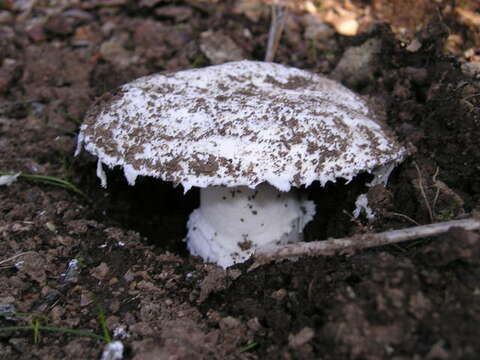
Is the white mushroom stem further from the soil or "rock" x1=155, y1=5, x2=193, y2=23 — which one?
"rock" x1=155, y1=5, x2=193, y2=23

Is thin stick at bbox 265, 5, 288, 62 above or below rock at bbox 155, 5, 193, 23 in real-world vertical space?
above

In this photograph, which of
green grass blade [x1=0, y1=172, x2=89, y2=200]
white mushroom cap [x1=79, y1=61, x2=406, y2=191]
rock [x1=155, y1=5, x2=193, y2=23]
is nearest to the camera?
white mushroom cap [x1=79, y1=61, x2=406, y2=191]

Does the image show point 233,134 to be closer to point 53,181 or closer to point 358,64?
point 53,181

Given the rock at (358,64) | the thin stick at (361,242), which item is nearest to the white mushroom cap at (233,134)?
the thin stick at (361,242)

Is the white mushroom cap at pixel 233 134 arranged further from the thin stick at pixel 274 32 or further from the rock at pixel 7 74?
the rock at pixel 7 74

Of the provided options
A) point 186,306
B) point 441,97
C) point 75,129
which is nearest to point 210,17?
point 75,129

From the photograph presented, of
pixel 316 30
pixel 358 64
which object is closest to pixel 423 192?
pixel 358 64

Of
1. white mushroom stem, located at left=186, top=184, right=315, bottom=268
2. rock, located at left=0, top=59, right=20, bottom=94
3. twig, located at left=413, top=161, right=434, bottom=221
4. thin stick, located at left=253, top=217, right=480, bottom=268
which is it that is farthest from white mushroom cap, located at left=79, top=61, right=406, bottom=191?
rock, located at left=0, top=59, right=20, bottom=94
